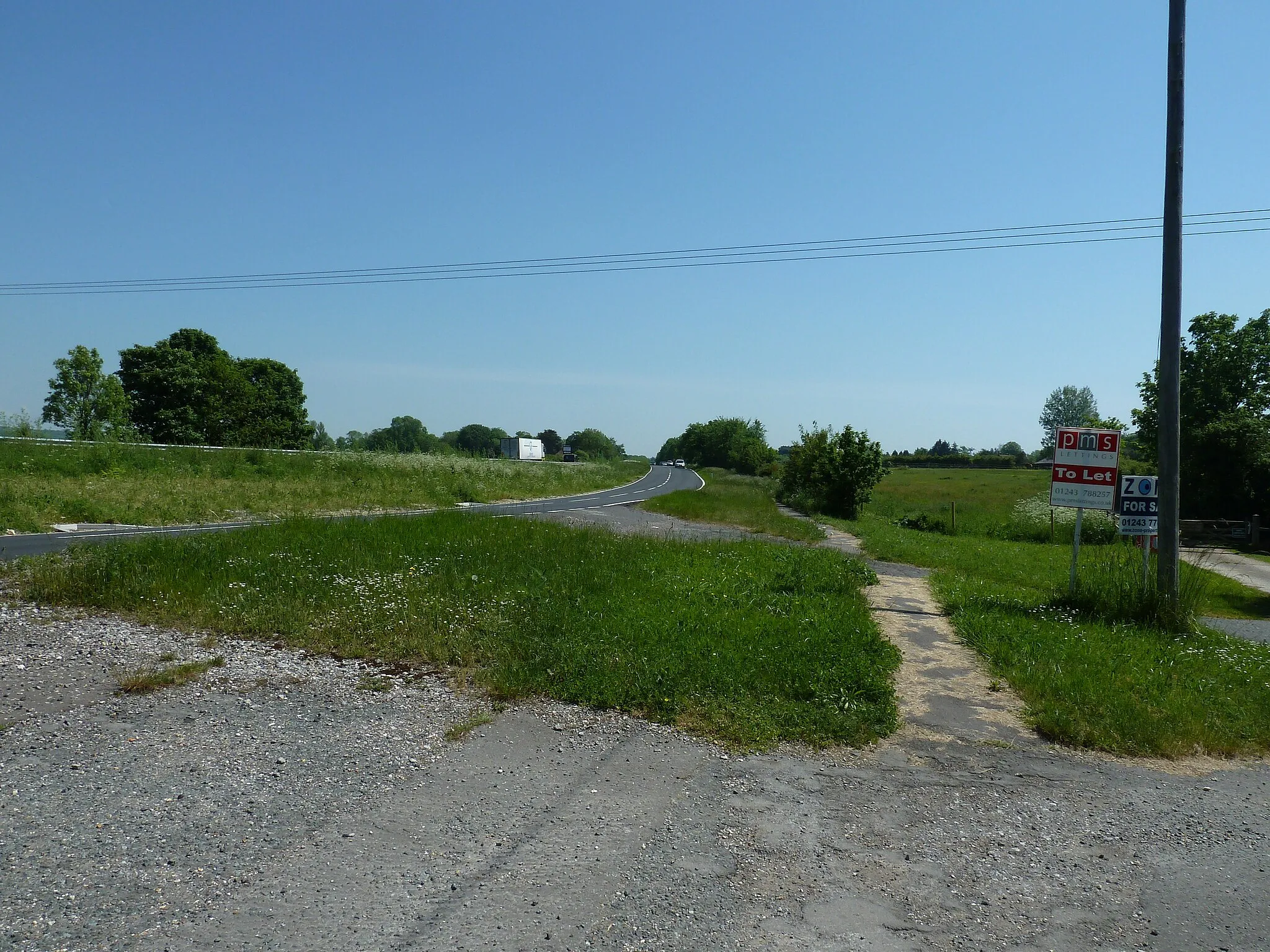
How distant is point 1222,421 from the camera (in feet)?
124

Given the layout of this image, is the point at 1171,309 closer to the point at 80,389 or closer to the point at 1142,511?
the point at 1142,511

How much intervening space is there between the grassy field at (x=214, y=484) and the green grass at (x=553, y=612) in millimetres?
9196

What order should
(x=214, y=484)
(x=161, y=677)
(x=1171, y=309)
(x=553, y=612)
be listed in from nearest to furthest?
1. (x=161, y=677)
2. (x=553, y=612)
3. (x=1171, y=309)
4. (x=214, y=484)

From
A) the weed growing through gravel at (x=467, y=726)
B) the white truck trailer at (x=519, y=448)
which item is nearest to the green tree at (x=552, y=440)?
the white truck trailer at (x=519, y=448)

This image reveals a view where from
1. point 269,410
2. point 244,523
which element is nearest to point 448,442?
point 269,410

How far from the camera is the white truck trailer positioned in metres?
103

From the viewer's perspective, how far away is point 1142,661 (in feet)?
28.2

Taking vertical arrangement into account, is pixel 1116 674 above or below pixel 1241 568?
above

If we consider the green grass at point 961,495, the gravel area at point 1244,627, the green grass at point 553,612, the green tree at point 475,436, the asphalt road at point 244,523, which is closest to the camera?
the green grass at point 553,612

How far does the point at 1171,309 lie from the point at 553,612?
9243 mm

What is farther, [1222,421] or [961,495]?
[961,495]

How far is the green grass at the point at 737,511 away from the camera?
87.5 ft

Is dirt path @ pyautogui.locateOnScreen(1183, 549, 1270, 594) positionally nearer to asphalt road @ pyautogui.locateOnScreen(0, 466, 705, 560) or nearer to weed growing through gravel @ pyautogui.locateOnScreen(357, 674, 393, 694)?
weed growing through gravel @ pyautogui.locateOnScreen(357, 674, 393, 694)

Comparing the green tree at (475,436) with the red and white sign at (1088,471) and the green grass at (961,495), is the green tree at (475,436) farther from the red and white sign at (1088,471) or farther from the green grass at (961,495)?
the red and white sign at (1088,471)
